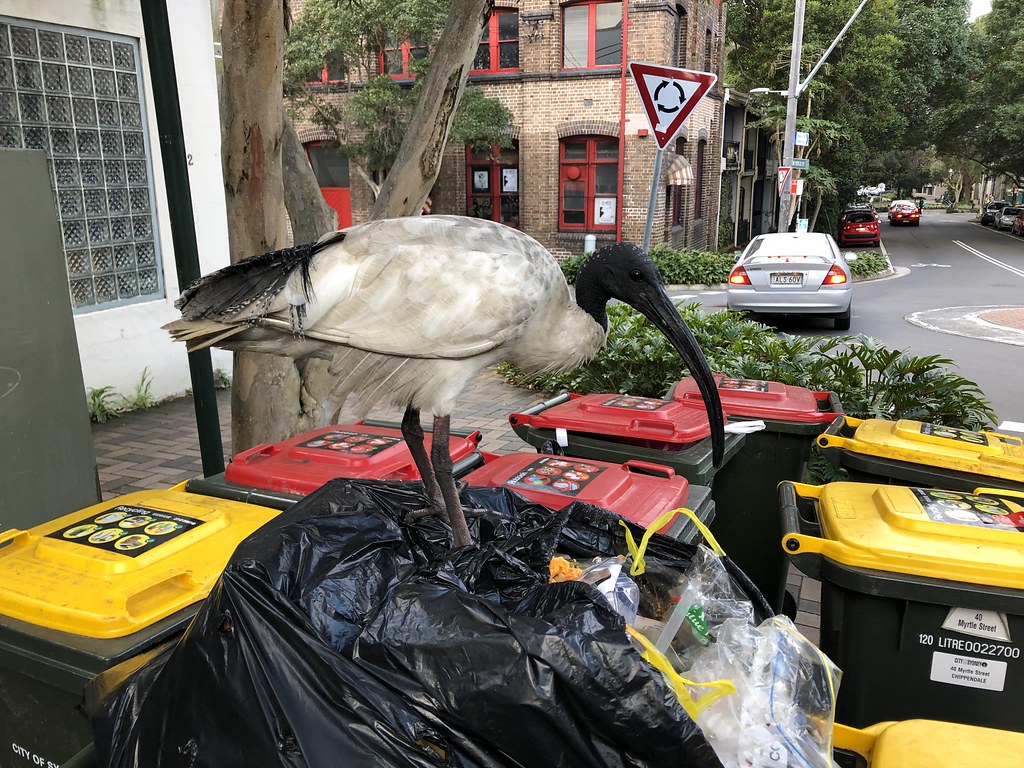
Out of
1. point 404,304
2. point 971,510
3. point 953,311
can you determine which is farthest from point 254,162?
point 953,311

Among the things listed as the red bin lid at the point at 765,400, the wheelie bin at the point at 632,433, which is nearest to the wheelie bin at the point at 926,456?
the red bin lid at the point at 765,400

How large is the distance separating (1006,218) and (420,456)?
143ft

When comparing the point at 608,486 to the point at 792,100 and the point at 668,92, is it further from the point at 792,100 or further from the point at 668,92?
the point at 792,100

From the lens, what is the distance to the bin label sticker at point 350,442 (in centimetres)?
280

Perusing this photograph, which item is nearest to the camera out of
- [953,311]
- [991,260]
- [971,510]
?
[971,510]

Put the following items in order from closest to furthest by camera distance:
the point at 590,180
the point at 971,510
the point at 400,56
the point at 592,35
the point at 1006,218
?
1. the point at 971,510
2. the point at 592,35
3. the point at 400,56
4. the point at 590,180
5. the point at 1006,218

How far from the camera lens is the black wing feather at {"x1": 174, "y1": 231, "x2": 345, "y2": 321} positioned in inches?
86.8

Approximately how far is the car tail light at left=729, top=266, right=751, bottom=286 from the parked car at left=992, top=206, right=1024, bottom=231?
32.3m

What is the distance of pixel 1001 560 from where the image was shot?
187 centimetres

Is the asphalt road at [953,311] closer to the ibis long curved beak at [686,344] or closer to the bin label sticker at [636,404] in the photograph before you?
the bin label sticker at [636,404]

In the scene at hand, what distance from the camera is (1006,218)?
123 ft

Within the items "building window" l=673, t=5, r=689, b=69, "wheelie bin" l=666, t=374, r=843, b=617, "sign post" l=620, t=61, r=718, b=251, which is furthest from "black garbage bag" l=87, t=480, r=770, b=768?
"building window" l=673, t=5, r=689, b=69

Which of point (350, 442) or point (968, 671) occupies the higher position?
point (350, 442)

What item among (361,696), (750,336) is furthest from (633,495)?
(750,336)
